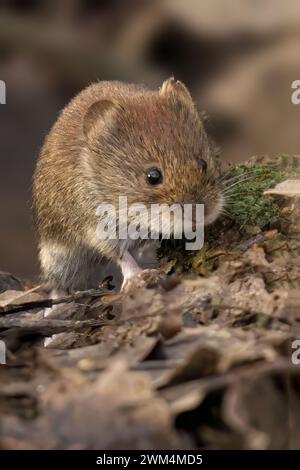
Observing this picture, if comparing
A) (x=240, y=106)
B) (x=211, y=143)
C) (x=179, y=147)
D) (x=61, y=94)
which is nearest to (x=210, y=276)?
(x=179, y=147)

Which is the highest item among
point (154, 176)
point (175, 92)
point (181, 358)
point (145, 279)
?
point (175, 92)

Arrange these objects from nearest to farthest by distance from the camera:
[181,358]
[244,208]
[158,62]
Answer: [181,358] → [244,208] → [158,62]

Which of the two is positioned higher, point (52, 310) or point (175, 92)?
point (175, 92)

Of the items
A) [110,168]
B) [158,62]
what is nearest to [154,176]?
[110,168]

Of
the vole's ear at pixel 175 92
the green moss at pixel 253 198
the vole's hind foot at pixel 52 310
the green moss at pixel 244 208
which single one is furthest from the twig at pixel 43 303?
the vole's ear at pixel 175 92

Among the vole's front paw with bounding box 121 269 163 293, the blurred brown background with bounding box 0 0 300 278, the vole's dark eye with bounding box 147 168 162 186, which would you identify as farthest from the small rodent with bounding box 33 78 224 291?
the blurred brown background with bounding box 0 0 300 278

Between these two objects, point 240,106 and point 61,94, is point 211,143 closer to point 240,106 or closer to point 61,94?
point 240,106

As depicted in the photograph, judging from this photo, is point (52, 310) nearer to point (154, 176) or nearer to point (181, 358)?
point (154, 176)
